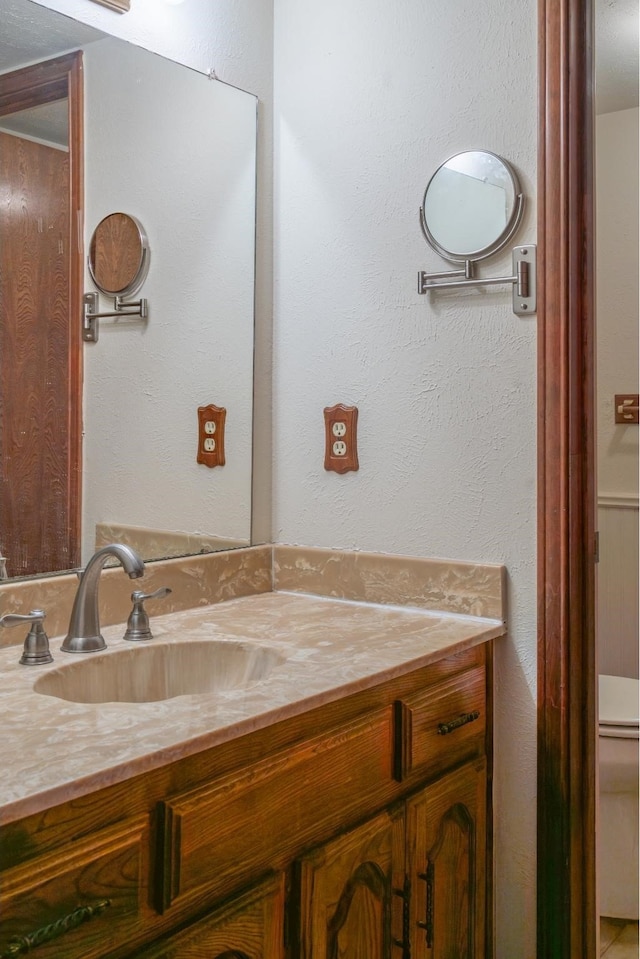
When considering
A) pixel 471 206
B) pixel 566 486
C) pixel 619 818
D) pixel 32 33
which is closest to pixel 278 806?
pixel 566 486

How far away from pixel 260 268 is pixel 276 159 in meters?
0.26

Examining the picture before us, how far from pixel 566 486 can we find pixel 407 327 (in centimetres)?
48

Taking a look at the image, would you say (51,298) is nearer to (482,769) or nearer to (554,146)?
(554,146)

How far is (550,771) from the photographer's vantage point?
5.45 feet

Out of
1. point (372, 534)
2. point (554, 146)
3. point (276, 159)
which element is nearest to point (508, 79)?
point (554, 146)

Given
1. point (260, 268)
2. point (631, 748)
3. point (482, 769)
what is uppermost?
point (260, 268)

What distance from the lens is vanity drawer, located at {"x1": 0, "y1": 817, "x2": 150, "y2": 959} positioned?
879 mm

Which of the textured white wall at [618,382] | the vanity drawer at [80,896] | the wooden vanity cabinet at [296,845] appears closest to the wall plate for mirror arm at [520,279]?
the wooden vanity cabinet at [296,845]

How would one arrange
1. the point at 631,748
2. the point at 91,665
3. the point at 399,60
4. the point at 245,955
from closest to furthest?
the point at 245,955
the point at 91,665
the point at 399,60
the point at 631,748

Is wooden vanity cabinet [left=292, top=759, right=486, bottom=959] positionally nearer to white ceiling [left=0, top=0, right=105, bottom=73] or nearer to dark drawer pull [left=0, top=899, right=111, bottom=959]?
dark drawer pull [left=0, top=899, right=111, bottom=959]

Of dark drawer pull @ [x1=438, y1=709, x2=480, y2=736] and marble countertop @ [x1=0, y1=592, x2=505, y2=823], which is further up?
marble countertop @ [x1=0, y1=592, x2=505, y2=823]

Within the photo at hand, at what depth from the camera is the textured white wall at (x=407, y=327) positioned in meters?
1.70

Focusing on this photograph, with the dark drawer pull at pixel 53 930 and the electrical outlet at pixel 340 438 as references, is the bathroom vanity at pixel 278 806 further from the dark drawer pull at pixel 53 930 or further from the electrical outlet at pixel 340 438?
the electrical outlet at pixel 340 438

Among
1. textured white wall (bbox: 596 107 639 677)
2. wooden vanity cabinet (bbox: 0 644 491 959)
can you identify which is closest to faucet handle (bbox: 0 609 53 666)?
wooden vanity cabinet (bbox: 0 644 491 959)
